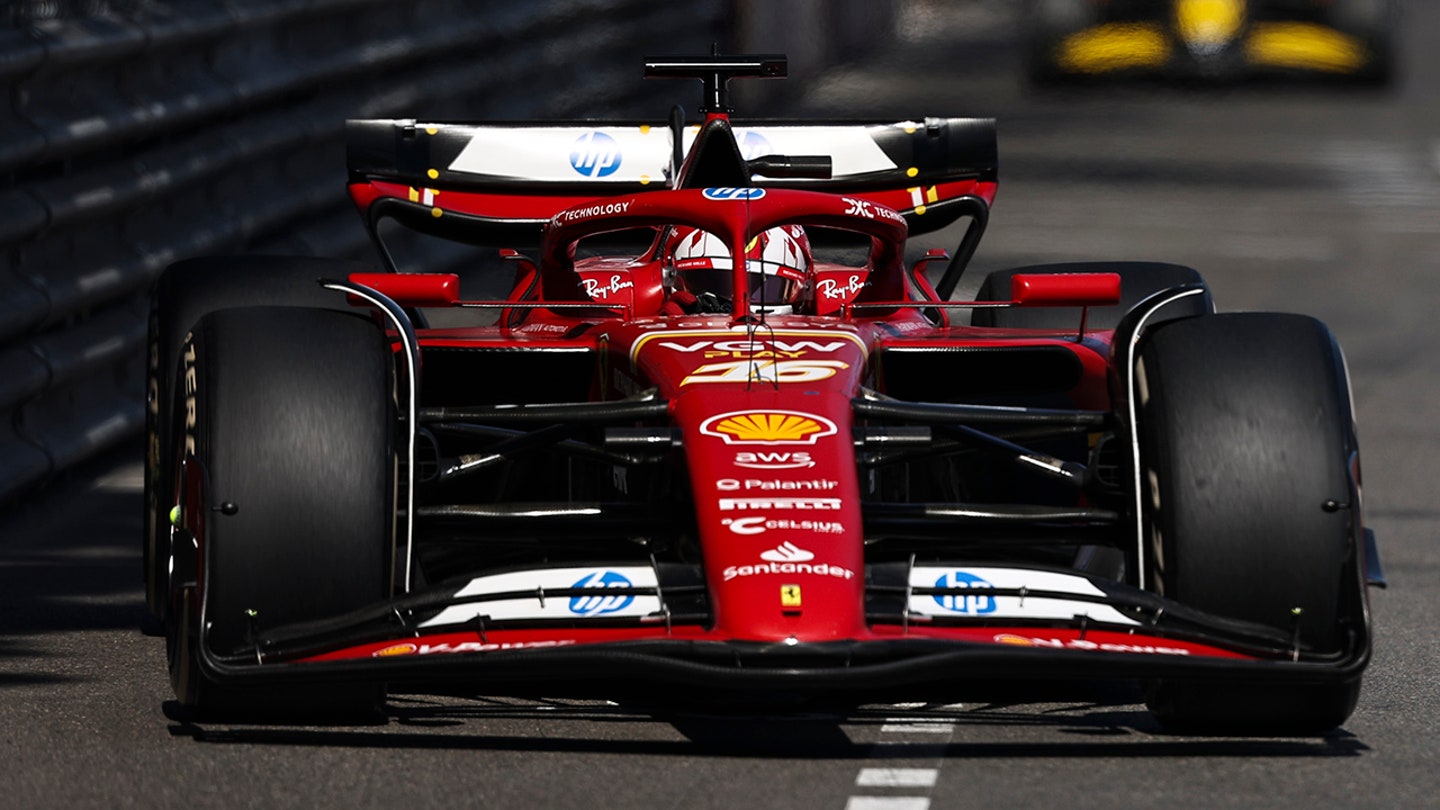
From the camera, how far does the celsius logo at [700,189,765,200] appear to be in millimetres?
7023

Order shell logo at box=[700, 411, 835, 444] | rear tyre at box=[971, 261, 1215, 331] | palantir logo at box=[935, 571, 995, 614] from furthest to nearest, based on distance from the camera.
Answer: rear tyre at box=[971, 261, 1215, 331], shell logo at box=[700, 411, 835, 444], palantir logo at box=[935, 571, 995, 614]

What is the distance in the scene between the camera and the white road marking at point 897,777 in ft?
17.4

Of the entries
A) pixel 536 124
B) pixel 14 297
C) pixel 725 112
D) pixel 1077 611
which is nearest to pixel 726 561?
pixel 1077 611

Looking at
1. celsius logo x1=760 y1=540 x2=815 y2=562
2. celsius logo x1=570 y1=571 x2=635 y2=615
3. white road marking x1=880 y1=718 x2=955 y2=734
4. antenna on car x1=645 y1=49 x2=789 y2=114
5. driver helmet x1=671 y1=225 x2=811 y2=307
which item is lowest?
white road marking x1=880 y1=718 x2=955 y2=734

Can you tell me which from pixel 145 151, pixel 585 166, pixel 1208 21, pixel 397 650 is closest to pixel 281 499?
pixel 397 650

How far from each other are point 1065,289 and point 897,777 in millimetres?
1747

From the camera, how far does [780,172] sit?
8750 millimetres

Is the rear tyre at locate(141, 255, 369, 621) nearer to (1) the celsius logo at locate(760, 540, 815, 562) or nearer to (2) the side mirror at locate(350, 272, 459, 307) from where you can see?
(2) the side mirror at locate(350, 272, 459, 307)

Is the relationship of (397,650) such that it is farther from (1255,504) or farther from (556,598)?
(1255,504)

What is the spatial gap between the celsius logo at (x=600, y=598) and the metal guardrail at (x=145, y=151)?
12.6ft

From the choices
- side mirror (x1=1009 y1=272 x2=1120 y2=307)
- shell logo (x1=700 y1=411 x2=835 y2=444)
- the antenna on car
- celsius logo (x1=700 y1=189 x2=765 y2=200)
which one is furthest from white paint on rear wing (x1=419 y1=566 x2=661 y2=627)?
the antenna on car

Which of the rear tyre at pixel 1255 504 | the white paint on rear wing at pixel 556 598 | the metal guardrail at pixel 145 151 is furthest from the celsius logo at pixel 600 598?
the metal guardrail at pixel 145 151

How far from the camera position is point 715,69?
8.38 metres

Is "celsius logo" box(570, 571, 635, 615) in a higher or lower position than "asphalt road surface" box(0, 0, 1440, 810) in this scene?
higher
